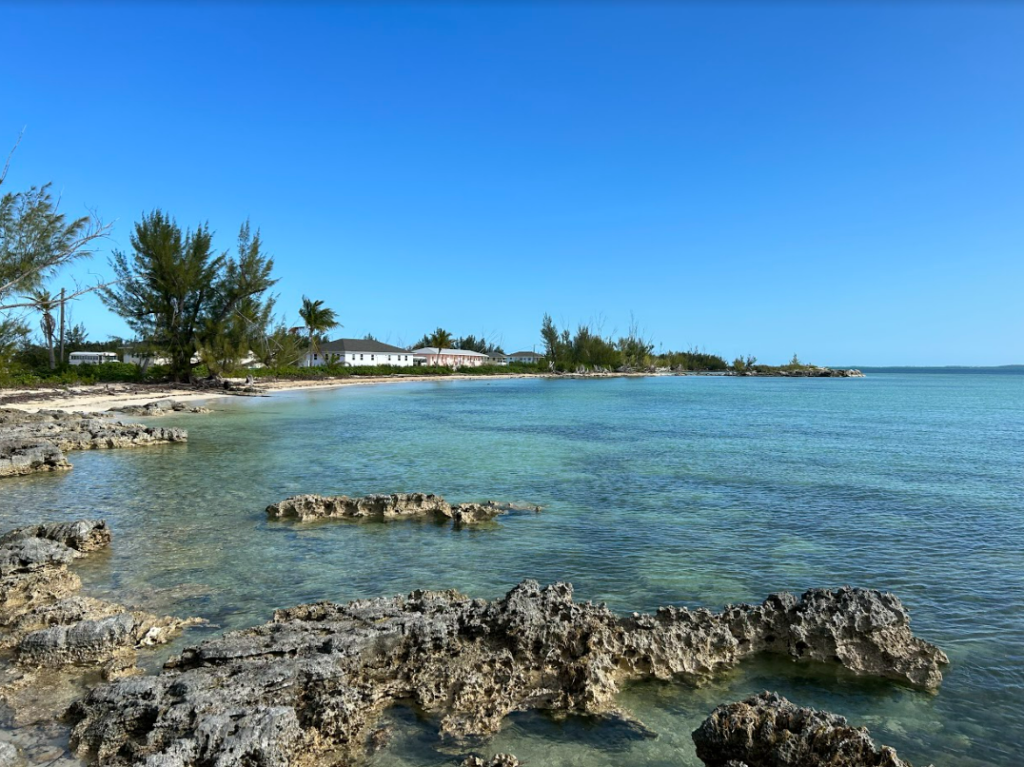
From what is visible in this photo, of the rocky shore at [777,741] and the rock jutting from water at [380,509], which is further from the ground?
the rocky shore at [777,741]

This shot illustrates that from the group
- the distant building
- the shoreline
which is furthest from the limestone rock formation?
the distant building

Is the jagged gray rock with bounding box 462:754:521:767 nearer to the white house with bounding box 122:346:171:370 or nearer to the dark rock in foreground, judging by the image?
the dark rock in foreground

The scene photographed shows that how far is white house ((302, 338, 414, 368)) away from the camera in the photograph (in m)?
83.8

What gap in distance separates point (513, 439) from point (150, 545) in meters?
14.6

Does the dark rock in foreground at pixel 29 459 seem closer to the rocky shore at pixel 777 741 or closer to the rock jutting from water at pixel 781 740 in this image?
the rocky shore at pixel 777 741

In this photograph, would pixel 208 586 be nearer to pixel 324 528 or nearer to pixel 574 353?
pixel 324 528

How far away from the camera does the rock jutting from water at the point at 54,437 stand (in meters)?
14.2

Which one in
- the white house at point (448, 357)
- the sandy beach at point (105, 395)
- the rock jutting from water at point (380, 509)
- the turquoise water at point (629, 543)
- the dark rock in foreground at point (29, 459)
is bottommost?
the turquoise water at point (629, 543)

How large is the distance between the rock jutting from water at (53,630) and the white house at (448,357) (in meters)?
96.1

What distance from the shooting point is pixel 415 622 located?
17.3ft

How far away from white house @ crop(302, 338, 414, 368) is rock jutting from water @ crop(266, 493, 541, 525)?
71919 mm

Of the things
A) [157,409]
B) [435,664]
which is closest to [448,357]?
[157,409]

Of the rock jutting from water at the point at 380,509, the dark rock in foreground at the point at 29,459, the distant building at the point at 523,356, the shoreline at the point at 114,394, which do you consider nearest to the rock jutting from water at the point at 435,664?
the rock jutting from water at the point at 380,509

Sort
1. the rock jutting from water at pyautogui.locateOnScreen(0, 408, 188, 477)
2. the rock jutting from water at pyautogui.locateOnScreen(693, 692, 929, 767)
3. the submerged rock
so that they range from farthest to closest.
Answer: the rock jutting from water at pyautogui.locateOnScreen(0, 408, 188, 477)
the submerged rock
the rock jutting from water at pyautogui.locateOnScreen(693, 692, 929, 767)
